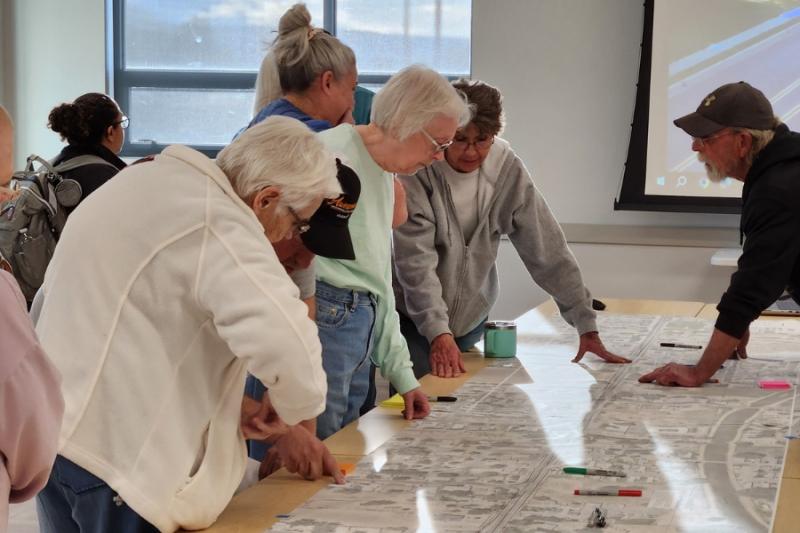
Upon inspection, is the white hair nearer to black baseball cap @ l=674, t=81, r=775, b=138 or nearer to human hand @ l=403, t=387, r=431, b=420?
human hand @ l=403, t=387, r=431, b=420

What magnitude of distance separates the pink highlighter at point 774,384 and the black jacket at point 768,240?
0.47 ft

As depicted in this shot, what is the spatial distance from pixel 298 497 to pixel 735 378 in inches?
59.7

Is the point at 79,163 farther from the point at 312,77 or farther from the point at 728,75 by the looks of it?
the point at 728,75

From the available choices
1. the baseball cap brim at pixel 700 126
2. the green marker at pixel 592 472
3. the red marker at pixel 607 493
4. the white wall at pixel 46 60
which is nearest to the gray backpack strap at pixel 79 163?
the baseball cap brim at pixel 700 126

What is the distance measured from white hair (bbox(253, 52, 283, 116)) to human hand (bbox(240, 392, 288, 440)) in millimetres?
1268

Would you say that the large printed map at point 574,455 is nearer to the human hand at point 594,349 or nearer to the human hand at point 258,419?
the human hand at point 594,349

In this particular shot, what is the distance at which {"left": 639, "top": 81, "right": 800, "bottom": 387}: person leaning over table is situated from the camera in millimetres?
2742

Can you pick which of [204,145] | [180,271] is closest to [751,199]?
[180,271]

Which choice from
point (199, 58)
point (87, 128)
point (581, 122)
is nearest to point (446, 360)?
point (87, 128)

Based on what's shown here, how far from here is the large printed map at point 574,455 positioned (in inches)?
68.1

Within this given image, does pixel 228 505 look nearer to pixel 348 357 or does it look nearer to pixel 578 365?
pixel 348 357

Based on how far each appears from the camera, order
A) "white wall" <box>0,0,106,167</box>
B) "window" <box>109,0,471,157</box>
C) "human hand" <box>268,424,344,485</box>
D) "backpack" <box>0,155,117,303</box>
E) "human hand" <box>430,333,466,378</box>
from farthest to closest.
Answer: "white wall" <box>0,0,106,167</box>
"window" <box>109,0,471,157</box>
"backpack" <box>0,155,117,303</box>
"human hand" <box>430,333,466,378</box>
"human hand" <box>268,424,344,485</box>

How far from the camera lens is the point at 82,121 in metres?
3.96

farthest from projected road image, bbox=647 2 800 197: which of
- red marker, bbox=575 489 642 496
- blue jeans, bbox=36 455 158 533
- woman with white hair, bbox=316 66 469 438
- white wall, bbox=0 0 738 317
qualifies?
blue jeans, bbox=36 455 158 533
